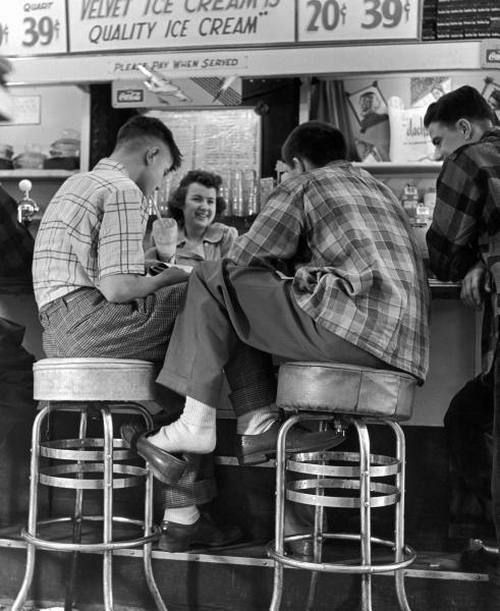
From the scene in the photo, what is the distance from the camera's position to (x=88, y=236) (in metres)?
2.26

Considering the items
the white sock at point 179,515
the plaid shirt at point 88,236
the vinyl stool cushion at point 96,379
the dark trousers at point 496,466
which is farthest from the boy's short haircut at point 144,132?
the dark trousers at point 496,466

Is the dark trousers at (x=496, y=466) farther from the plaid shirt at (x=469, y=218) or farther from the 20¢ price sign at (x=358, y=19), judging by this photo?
the 20¢ price sign at (x=358, y=19)

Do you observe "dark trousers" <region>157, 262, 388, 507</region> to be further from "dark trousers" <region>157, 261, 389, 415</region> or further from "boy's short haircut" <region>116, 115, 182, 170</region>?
"boy's short haircut" <region>116, 115, 182, 170</region>

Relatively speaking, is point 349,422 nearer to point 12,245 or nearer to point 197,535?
point 197,535

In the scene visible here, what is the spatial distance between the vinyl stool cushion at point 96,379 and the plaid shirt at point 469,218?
0.87 meters

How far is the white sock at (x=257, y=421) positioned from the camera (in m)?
2.10

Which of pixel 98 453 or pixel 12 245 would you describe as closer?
pixel 98 453

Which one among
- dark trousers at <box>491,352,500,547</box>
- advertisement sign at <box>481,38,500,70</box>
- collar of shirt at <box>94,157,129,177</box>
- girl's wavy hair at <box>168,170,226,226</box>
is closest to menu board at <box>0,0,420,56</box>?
advertisement sign at <box>481,38,500,70</box>

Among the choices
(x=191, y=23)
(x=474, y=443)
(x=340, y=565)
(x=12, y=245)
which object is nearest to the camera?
(x=340, y=565)

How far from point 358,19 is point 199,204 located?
118 cm

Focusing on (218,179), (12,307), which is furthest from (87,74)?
(12,307)

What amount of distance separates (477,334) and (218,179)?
84.6 inches

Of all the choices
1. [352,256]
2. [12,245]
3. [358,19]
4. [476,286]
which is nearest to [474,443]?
[476,286]

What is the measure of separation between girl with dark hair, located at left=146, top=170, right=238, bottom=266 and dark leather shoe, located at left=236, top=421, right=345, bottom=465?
2.05 metres
